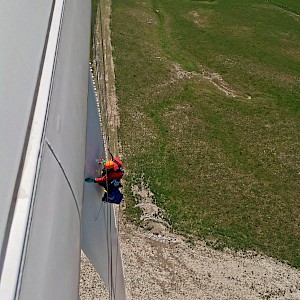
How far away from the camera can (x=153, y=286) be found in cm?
1019

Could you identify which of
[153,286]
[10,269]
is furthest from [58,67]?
[153,286]

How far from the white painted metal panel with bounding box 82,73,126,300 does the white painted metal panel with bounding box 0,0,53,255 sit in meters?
2.23

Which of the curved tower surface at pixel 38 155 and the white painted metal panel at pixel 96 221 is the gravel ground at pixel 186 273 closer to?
the white painted metal panel at pixel 96 221

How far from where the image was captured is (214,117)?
55.4ft

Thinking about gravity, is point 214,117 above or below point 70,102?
below

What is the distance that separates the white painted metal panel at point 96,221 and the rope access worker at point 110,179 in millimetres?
94

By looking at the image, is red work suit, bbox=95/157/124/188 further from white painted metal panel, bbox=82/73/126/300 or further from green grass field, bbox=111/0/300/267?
green grass field, bbox=111/0/300/267

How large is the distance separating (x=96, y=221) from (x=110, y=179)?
0.57 meters

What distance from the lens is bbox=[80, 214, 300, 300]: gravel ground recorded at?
1008 centimetres

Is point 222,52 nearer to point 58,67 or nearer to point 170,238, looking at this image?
point 170,238

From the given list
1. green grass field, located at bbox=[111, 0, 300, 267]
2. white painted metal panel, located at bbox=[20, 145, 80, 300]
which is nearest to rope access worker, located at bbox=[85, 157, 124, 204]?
white painted metal panel, located at bbox=[20, 145, 80, 300]

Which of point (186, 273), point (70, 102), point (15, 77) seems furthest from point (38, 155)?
point (186, 273)

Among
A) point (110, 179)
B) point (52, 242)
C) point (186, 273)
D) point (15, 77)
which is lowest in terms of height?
point (186, 273)

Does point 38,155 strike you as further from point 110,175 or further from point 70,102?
point 110,175
